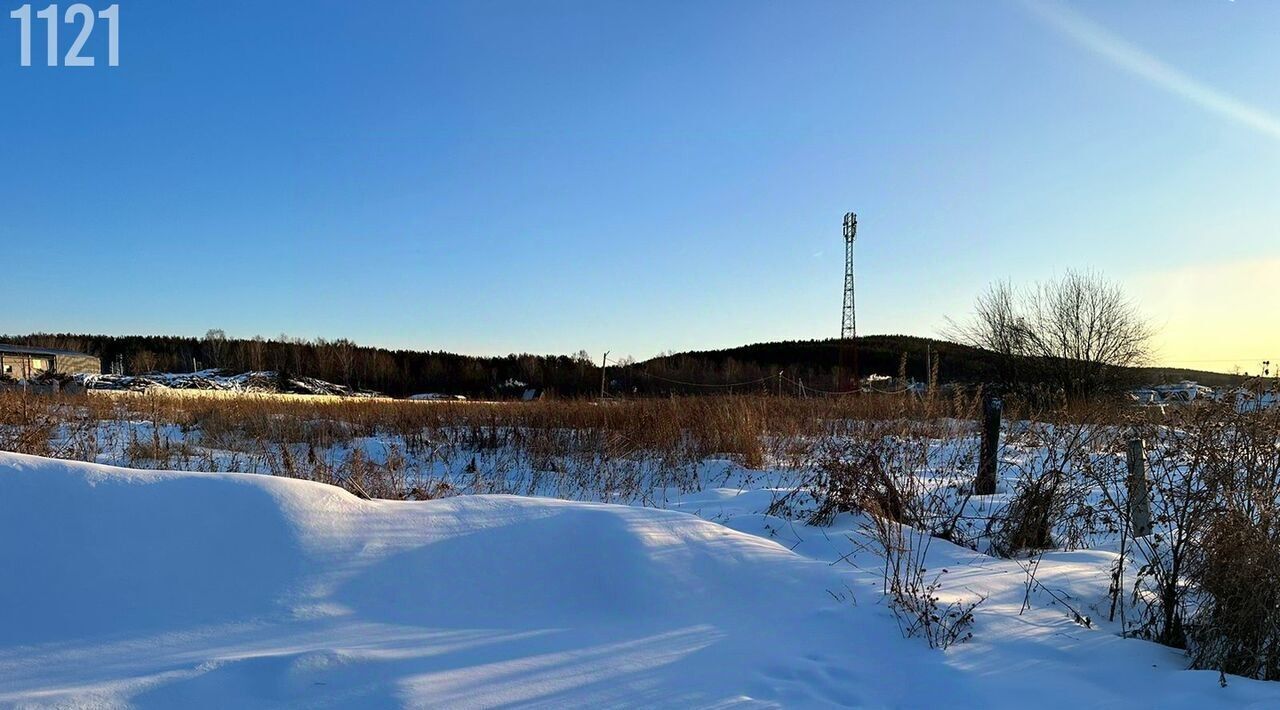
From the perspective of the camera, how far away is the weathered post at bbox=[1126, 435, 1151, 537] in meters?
3.63

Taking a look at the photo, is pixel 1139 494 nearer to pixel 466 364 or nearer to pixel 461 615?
pixel 461 615

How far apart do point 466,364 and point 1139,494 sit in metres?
55.3

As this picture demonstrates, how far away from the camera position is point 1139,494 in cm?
368

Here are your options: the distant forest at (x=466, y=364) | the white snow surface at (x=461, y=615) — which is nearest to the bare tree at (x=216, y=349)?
the distant forest at (x=466, y=364)

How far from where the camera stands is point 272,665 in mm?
2535

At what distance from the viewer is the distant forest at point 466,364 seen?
45.2 metres

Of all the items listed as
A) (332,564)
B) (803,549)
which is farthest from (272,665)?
(803,549)

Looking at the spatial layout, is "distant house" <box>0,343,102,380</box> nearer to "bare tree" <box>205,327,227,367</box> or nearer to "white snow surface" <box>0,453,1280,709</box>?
"bare tree" <box>205,327,227,367</box>

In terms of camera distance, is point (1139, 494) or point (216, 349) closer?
point (1139, 494)

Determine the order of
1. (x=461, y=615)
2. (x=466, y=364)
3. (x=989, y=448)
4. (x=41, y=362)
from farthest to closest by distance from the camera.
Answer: (x=466, y=364), (x=41, y=362), (x=989, y=448), (x=461, y=615)

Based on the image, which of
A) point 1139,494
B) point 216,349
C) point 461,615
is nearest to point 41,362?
point 216,349

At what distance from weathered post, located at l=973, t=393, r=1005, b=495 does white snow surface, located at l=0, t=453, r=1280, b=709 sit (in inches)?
78.6

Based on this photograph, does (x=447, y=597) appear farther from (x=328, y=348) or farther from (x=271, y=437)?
(x=328, y=348)

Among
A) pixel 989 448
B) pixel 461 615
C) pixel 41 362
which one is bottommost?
pixel 461 615
